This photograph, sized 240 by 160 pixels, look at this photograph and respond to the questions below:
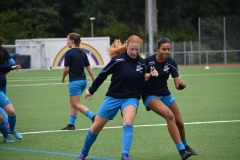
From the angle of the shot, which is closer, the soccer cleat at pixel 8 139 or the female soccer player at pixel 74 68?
the soccer cleat at pixel 8 139

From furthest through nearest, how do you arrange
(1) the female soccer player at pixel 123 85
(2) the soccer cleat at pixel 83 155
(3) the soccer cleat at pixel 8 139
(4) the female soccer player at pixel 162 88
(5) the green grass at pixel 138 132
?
1. (3) the soccer cleat at pixel 8 139
2. (5) the green grass at pixel 138 132
3. (4) the female soccer player at pixel 162 88
4. (2) the soccer cleat at pixel 83 155
5. (1) the female soccer player at pixel 123 85

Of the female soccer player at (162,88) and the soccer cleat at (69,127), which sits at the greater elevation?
the female soccer player at (162,88)

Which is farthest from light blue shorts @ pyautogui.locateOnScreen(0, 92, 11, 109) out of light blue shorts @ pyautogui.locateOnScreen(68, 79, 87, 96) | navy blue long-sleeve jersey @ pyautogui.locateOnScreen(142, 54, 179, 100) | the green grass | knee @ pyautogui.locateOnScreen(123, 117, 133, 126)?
knee @ pyautogui.locateOnScreen(123, 117, 133, 126)

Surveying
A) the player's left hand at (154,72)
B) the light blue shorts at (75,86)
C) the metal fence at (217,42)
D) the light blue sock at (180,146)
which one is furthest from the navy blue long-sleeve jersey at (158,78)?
the metal fence at (217,42)

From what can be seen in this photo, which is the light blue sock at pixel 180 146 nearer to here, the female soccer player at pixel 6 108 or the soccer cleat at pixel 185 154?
the soccer cleat at pixel 185 154

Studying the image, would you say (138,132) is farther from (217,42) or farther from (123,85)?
(217,42)

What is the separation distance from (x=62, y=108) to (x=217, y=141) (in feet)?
24.5

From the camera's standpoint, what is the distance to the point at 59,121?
13883 mm

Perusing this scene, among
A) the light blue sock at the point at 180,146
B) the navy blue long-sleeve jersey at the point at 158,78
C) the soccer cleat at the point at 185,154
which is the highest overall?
the navy blue long-sleeve jersey at the point at 158,78

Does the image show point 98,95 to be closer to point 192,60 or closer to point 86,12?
point 192,60

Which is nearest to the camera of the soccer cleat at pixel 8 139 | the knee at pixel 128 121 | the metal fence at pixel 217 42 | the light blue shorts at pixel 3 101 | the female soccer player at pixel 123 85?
the knee at pixel 128 121

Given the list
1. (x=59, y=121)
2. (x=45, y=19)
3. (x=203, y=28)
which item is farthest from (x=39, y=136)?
(x=45, y=19)

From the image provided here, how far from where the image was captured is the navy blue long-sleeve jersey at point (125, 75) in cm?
852

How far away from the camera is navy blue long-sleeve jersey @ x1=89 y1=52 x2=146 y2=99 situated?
8.52 meters
